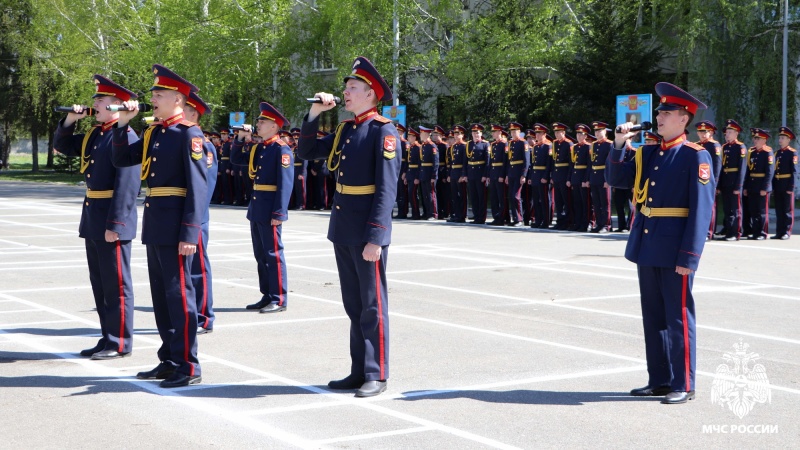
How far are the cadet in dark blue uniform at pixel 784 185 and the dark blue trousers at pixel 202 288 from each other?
42.9 feet

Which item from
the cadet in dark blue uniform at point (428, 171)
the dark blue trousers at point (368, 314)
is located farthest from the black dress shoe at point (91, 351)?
the cadet in dark blue uniform at point (428, 171)

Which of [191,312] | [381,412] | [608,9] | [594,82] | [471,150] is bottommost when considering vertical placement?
[381,412]

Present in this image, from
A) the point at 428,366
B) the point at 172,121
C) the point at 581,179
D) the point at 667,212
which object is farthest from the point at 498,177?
the point at 667,212

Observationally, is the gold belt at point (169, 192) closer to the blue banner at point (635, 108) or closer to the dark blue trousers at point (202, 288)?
the dark blue trousers at point (202, 288)

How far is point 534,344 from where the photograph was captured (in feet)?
28.5

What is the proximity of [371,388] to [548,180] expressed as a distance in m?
16.0

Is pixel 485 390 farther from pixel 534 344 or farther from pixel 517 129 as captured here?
pixel 517 129

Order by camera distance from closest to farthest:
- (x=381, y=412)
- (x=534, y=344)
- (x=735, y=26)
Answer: (x=381, y=412)
(x=534, y=344)
(x=735, y=26)

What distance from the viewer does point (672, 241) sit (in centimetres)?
675

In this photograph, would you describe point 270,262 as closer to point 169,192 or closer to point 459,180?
point 169,192

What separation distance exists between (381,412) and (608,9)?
1057 inches

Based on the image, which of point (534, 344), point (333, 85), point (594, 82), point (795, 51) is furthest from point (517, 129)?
point (333, 85)

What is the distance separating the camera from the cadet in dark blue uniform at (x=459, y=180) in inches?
953

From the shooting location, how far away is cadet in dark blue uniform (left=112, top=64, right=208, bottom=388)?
23.5ft
